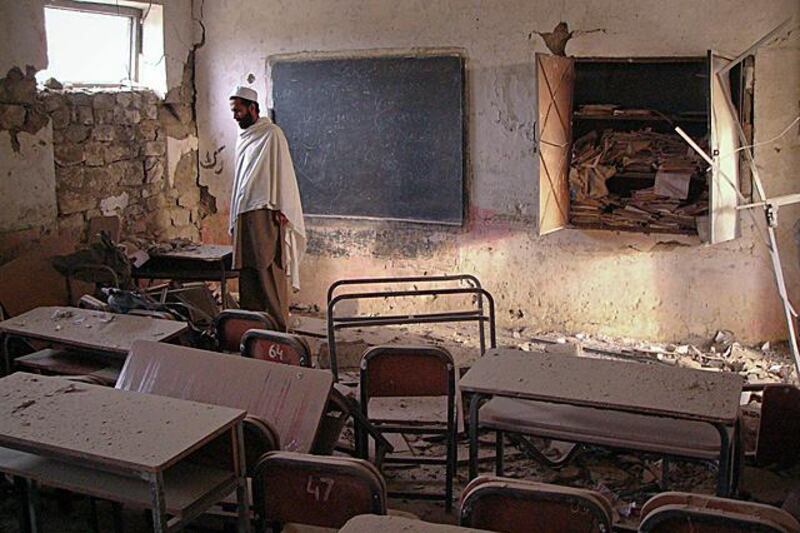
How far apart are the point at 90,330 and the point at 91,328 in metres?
0.03

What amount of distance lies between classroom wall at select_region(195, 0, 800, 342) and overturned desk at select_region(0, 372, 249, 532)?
3.98 meters

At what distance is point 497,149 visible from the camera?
6473 mm

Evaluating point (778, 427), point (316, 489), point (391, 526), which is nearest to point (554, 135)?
point (778, 427)

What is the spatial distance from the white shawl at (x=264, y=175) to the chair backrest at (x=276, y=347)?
2193 millimetres

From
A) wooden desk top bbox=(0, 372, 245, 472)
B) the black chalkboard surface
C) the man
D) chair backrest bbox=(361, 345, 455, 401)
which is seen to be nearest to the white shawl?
the man

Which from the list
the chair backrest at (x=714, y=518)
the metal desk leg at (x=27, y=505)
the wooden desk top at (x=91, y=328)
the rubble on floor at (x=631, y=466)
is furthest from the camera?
the wooden desk top at (x=91, y=328)

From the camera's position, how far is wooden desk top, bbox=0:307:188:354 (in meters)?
3.94

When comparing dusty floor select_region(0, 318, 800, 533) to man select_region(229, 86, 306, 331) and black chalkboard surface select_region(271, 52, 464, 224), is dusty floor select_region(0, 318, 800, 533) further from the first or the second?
black chalkboard surface select_region(271, 52, 464, 224)

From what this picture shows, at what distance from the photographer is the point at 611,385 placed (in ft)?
10.9

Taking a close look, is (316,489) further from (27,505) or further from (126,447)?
(27,505)

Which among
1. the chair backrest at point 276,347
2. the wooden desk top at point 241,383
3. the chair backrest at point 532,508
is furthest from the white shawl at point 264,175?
the chair backrest at point 532,508

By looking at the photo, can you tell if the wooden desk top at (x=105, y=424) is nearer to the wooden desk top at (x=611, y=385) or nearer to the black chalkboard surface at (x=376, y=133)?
the wooden desk top at (x=611, y=385)

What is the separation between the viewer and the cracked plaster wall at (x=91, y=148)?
18.9ft

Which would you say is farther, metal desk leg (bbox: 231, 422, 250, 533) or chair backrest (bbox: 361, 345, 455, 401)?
chair backrest (bbox: 361, 345, 455, 401)
